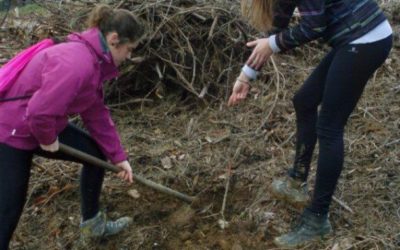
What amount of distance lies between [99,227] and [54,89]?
48.9 inches

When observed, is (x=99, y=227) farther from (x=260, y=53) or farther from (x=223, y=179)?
(x=260, y=53)

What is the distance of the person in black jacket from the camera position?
7.98ft

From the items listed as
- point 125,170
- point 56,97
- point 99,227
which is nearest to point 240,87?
point 125,170

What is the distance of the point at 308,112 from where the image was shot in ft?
9.71

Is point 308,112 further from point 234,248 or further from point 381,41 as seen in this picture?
point 234,248

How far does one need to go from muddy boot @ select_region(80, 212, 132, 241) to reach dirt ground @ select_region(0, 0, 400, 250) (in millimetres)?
63

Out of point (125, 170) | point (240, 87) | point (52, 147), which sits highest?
point (240, 87)

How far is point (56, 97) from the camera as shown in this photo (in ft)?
7.53

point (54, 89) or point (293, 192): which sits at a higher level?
point (54, 89)

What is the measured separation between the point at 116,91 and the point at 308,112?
253 centimetres

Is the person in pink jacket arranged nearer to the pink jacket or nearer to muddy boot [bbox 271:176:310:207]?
the pink jacket

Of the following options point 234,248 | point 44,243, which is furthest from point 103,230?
point 234,248

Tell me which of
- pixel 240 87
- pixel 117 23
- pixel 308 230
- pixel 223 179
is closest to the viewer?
pixel 117 23

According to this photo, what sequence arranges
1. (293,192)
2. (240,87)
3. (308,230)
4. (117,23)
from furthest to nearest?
1. (293,192)
2. (308,230)
3. (240,87)
4. (117,23)
